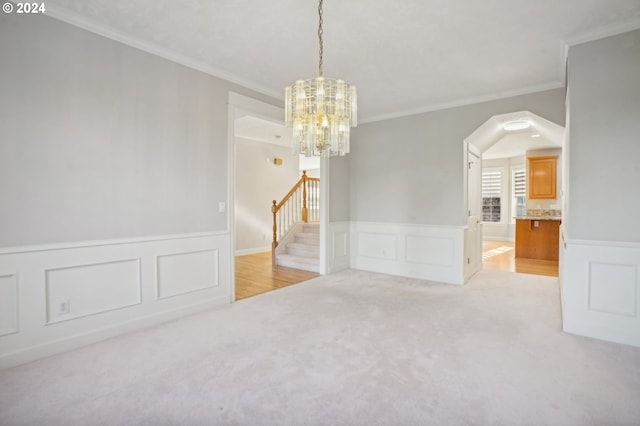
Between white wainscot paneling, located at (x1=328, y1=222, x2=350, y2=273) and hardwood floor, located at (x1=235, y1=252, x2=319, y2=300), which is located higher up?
white wainscot paneling, located at (x1=328, y1=222, x2=350, y2=273)

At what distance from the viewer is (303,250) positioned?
6.32 meters

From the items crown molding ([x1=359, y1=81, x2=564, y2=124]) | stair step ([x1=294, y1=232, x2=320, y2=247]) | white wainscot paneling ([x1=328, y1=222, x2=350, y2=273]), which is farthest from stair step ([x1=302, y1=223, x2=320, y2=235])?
crown molding ([x1=359, y1=81, x2=564, y2=124])

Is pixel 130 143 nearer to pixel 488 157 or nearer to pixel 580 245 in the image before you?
pixel 580 245

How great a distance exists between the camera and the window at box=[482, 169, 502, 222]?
1023 cm

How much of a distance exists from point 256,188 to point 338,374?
21.0ft

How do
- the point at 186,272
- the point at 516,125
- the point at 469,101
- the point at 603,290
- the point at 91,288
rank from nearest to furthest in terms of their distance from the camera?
1. the point at 91,288
2. the point at 603,290
3. the point at 186,272
4. the point at 469,101
5. the point at 516,125

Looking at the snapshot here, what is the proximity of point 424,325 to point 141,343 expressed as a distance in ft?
8.78

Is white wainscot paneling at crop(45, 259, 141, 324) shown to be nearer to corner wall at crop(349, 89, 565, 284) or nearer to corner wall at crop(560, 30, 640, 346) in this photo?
corner wall at crop(349, 89, 565, 284)

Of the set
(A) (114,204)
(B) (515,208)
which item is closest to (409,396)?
(A) (114,204)

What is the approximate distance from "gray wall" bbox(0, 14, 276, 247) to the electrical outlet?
513mm

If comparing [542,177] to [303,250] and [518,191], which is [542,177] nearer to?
[518,191]

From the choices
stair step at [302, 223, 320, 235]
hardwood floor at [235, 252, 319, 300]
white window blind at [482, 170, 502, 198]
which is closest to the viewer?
hardwood floor at [235, 252, 319, 300]

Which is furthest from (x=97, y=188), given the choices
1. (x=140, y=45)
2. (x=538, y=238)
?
(x=538, y=238)

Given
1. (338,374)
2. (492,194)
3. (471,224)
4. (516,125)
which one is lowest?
(338,374)
